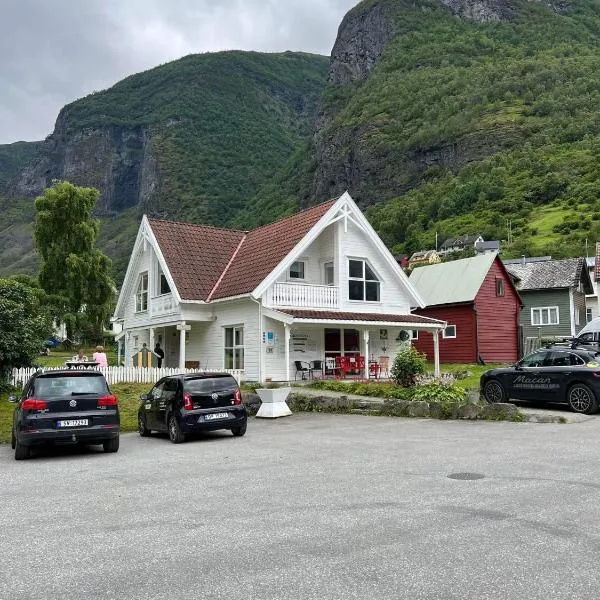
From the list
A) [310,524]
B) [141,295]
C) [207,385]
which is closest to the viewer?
[310,524]

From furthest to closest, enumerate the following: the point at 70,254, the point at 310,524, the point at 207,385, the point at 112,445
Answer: the point at 70,254
the point at 207,385
the point at 112,445
the point at 310,524

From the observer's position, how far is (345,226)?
1089 inches

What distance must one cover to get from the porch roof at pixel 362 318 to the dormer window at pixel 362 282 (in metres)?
0.99

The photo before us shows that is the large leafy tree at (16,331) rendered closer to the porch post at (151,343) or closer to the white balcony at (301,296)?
the porch post at (151,343)

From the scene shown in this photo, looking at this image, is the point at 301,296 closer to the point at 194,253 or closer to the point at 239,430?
the point at 194,253

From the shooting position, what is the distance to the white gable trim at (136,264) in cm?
2800

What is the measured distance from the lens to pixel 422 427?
15477mm

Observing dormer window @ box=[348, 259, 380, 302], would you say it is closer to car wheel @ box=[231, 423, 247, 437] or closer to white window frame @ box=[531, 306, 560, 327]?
car wheel @ box=[231, 423, 247, 437]

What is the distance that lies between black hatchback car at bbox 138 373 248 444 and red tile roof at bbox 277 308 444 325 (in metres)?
9.41

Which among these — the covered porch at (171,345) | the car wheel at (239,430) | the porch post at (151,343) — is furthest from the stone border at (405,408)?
the porch post at (151,343)

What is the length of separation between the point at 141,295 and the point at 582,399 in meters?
21.7

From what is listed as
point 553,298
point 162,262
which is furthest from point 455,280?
point 162,262

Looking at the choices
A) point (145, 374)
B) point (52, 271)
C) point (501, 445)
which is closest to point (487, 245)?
point (52, 271)

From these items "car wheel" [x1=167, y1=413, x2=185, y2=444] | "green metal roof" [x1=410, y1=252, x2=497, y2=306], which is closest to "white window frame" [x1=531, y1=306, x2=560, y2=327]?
"green metal roof" [x1=410, y1=252, x2=497, y2=306]
